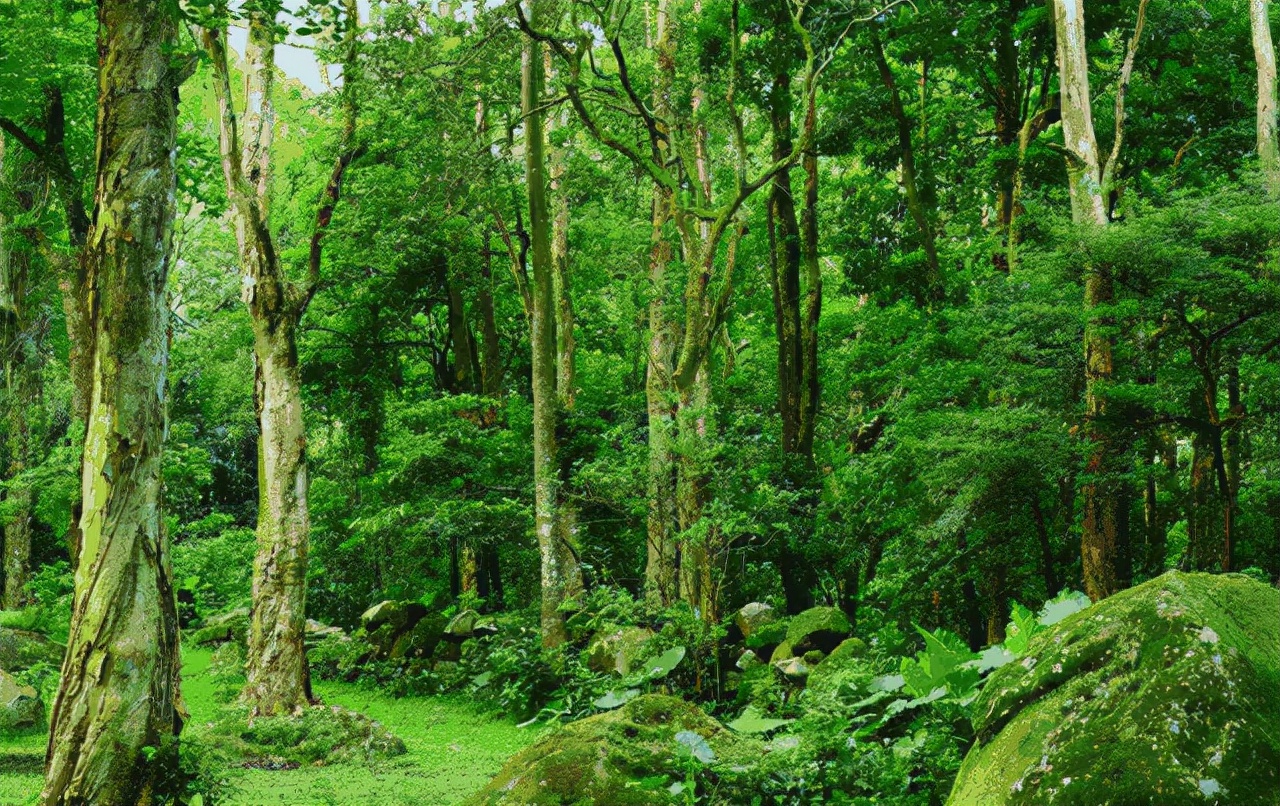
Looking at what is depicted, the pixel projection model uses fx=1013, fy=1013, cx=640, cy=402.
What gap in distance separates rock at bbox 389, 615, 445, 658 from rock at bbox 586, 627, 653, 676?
366cm

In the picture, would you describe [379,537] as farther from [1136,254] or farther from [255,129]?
[1136,254]

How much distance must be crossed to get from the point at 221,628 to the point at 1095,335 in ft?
46.3

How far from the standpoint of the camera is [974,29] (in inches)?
512

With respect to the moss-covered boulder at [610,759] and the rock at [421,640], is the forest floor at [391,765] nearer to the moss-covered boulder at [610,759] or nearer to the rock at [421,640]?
the rock at [421,640]

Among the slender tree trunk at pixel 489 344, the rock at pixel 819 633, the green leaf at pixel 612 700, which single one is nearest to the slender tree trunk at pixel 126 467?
the green leaf at pixel 612 700

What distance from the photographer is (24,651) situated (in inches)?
455

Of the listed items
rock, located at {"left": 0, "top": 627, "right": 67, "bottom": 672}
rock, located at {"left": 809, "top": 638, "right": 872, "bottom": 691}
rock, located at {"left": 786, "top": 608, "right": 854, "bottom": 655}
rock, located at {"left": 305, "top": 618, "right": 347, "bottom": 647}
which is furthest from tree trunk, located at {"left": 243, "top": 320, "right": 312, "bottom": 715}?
rock, located at {"left": 809, "top": 638, "right": 872, "bottom": 691}

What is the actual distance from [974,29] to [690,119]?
13.2 ft

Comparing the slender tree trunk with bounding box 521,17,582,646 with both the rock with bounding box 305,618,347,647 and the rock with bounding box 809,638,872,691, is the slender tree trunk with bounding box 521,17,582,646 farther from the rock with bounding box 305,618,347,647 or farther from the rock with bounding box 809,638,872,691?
the rock with bounding box 809,638,872,691

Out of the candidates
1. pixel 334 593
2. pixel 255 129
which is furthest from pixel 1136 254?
pixel 334 593

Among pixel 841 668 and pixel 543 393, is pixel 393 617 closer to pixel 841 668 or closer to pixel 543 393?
pixel 543 393

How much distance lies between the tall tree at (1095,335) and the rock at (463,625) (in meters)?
7.90

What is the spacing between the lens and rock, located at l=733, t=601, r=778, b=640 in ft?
35.3

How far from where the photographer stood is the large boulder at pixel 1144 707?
95.9 inches
